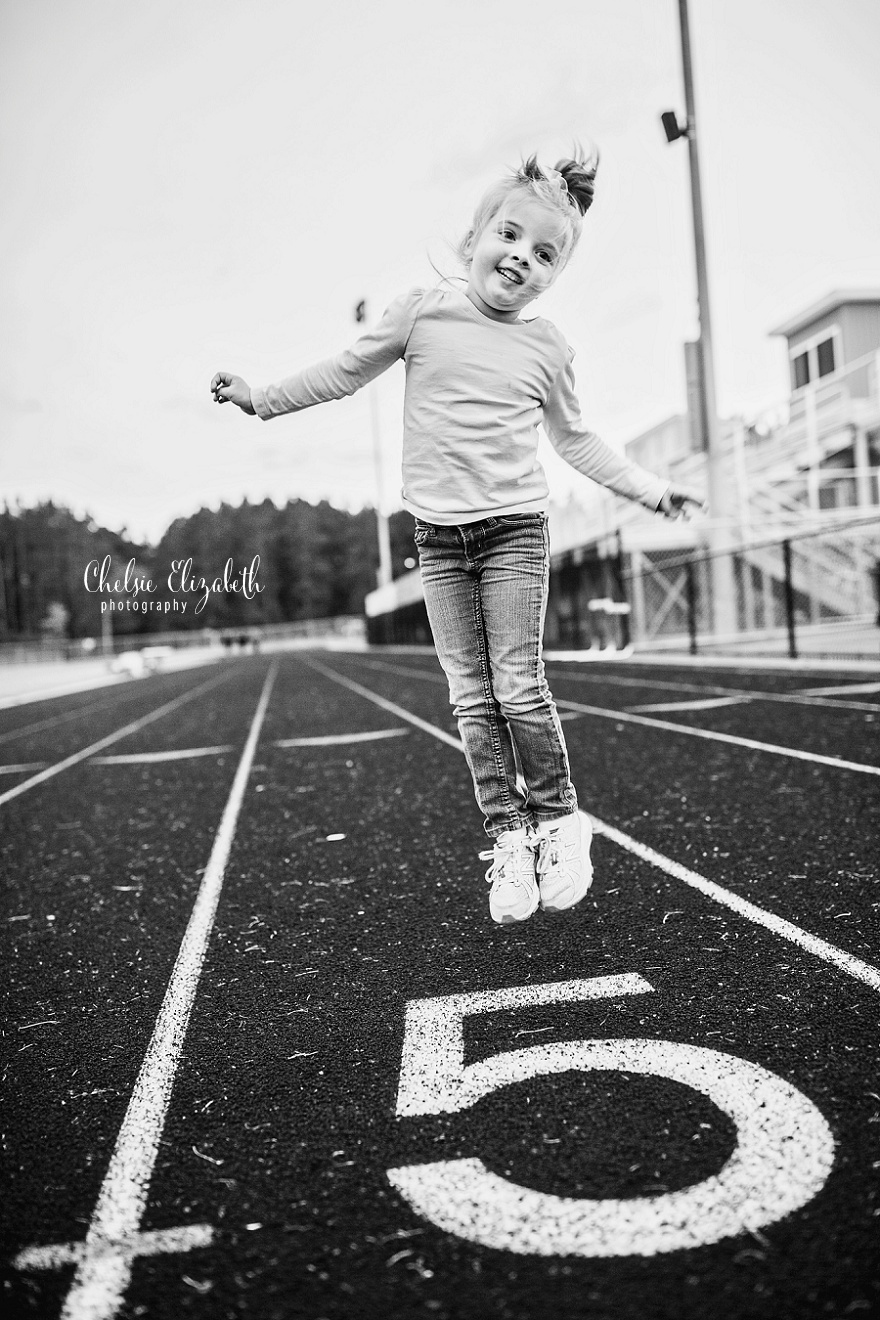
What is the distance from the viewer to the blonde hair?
275 cm

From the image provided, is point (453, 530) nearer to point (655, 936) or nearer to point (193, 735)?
point (655, 936)

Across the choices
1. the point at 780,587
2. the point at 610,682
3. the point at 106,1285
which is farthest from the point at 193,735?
the point at 780,587

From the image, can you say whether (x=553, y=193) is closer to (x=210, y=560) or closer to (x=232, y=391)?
(x=232, y=391)

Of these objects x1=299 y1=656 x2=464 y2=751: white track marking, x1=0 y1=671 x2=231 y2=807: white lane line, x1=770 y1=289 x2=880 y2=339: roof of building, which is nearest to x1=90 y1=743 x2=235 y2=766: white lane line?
x1=0 y1=671 x2=231 y2=807: white lane line

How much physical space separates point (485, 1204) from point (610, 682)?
459 inches

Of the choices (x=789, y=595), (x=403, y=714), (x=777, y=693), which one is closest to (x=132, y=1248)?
(x=777, y=693)

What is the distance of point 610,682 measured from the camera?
42.8ft

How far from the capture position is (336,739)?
913 centimetres

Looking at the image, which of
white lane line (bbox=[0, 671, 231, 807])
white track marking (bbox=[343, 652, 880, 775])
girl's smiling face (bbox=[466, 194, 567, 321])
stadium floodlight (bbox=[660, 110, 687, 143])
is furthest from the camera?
stadium floodlight (bbox=[660, 110, 687, 143])

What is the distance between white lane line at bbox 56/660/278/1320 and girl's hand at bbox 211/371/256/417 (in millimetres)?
1618

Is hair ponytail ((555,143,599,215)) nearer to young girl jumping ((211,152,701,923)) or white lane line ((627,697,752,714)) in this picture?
young girl jumping ((211,152,701,923))

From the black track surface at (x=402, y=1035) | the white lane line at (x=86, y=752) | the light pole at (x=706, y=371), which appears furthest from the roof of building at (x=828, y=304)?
the black track surface at (x=402, y=1035)

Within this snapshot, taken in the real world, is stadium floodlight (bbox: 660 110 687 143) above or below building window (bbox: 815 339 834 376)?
above

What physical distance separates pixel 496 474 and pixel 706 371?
52.4 feet
